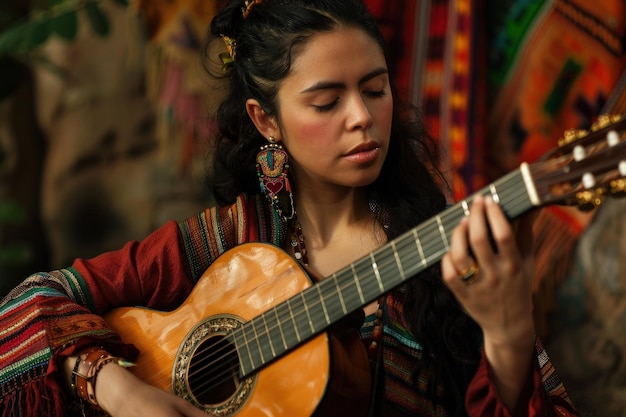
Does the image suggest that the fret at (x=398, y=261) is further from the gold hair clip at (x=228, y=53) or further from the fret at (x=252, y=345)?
the gold hair clip at (x=228, y=53)

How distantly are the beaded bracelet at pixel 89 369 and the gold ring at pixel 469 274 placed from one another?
0.62 meters

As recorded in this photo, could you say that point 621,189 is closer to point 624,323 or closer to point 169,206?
point 624,323

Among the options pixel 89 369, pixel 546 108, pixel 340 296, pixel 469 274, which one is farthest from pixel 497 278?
pixel 546 108

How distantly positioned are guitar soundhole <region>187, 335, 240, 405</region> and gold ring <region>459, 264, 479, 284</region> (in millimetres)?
435

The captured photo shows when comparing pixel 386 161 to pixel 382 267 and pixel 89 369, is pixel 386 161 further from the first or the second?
pixel 89 369

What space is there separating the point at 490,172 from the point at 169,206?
3.76 feet

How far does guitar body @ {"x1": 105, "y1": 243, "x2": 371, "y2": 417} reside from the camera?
4.53 ft

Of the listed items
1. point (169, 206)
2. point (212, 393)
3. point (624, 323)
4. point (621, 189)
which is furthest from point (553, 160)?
point (169, 206)

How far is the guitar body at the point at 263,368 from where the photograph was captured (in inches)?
54.4

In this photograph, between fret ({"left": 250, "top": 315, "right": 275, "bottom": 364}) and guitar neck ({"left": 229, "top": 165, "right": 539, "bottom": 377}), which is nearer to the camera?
guitar neck ({"left": 229, "top": 165, "right": 539, "bottom": 377})

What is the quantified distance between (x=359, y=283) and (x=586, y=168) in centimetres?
37

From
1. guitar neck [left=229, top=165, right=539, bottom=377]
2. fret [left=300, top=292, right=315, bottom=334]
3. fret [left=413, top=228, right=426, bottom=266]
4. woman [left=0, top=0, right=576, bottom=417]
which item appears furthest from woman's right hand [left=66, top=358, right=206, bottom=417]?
fret [left=413, top=228, right=426, bottom=266]

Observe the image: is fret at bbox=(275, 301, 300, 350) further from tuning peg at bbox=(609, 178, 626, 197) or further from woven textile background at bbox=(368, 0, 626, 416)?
woven textile background at bbox=(368, 0, 626, 416)

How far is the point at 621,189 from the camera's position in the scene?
1095 mm
